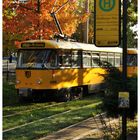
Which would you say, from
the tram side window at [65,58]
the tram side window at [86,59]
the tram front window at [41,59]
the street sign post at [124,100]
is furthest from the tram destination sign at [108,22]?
the tram side window at [86,59]

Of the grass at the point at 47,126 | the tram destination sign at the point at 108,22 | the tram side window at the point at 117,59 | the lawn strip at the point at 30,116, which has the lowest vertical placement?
the lawn strip at the point at 30,116

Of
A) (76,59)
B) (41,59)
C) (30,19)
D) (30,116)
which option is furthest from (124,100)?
(30,19)

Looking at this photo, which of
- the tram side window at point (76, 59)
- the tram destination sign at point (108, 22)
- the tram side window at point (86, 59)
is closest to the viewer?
the tram destination sign at point (108, 22)

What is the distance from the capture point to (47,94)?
20531 mm

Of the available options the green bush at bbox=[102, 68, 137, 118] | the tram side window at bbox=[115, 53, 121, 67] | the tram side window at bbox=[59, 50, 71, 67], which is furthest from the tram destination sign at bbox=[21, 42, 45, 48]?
the green bush at bbox=[102, 68, 137, 118]

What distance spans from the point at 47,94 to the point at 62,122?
726cm

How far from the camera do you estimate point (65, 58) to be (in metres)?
20.7

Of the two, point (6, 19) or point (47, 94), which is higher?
point (6, 19)

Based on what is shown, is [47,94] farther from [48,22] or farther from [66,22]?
[66,22]

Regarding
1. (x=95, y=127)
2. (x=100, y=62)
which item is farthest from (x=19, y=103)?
(x=100, y=62)

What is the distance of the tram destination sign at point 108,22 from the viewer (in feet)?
23.0

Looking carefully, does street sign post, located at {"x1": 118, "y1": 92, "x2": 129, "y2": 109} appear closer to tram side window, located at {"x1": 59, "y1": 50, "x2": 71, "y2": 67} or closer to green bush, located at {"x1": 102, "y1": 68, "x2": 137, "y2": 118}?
green bush, located at {"x1": 102, "y1": 68, "x2": 137, "y2": 118}

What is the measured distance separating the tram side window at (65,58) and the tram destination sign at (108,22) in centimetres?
1307

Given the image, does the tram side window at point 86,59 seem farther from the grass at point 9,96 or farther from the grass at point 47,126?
the grass at point 47,126
